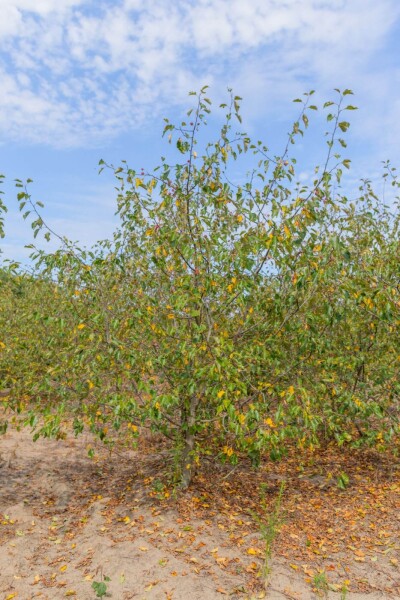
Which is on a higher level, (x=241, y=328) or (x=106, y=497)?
(x=241, y=328)

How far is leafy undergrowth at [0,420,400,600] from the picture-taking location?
15.8 feet

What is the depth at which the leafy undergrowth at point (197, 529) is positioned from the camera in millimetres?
4805

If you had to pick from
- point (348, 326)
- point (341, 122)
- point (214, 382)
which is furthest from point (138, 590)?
point (341, 122)

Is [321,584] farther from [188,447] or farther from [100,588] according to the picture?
[188,447]

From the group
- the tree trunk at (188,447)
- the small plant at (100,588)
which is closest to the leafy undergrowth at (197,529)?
the small plant at (100,588)

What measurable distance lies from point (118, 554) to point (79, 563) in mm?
433

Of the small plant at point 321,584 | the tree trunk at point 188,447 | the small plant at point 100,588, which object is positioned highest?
the tree trunk at point 188,447

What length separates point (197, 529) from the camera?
5.85 meters

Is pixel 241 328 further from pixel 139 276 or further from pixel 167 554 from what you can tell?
pixel 167 554

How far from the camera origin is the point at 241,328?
6.53m

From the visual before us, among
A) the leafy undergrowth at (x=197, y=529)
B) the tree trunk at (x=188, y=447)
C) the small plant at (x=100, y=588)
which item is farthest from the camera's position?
the tree trunk at (x=188, y=447)

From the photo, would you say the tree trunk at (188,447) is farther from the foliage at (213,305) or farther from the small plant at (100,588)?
the small plant at (100,588)

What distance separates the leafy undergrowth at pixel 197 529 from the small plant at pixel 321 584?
2 cm

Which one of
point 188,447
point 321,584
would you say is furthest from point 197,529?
point 321,584
